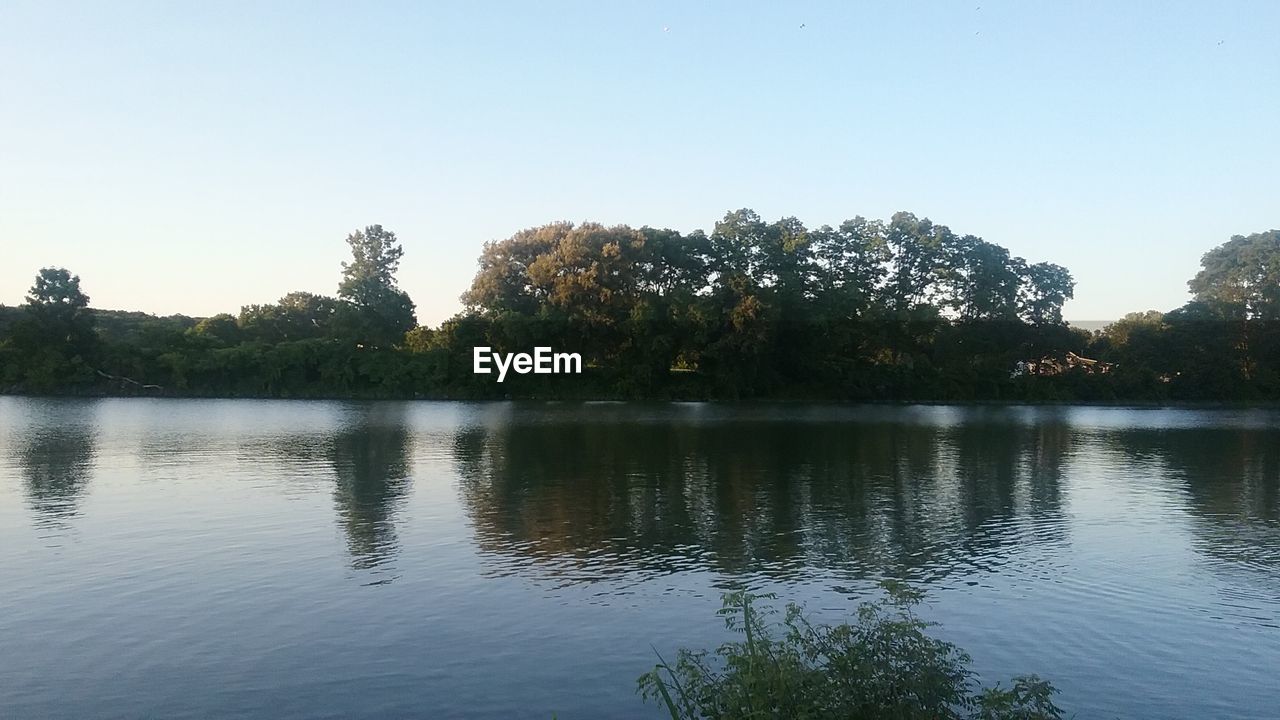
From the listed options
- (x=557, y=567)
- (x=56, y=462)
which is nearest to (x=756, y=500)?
(x=557, y=567)

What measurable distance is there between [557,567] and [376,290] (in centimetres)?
9494

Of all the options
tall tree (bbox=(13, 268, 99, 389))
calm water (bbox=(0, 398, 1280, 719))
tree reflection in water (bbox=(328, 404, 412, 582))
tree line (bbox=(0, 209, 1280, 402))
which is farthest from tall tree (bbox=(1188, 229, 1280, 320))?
tall tree (bbox=(13, 268, 99, 389))

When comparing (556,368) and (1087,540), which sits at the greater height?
(556,368)

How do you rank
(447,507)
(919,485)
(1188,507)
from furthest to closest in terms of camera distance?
(919,485)
(1188,507)
(447,507)

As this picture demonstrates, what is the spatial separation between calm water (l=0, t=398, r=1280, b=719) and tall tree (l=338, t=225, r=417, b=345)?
61841mm

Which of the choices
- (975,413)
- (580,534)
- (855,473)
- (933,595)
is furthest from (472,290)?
(933,595)

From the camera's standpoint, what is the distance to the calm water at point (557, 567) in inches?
532

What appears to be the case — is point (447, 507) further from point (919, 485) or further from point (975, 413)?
point (975, 413)

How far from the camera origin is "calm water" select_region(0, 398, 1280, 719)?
13.5m

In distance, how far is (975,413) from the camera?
81812mm

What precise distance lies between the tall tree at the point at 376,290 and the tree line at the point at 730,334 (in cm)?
43

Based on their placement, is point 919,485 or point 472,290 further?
point 472,290

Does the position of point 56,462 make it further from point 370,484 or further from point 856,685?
point 856,685

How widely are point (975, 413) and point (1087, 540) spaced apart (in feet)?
195
